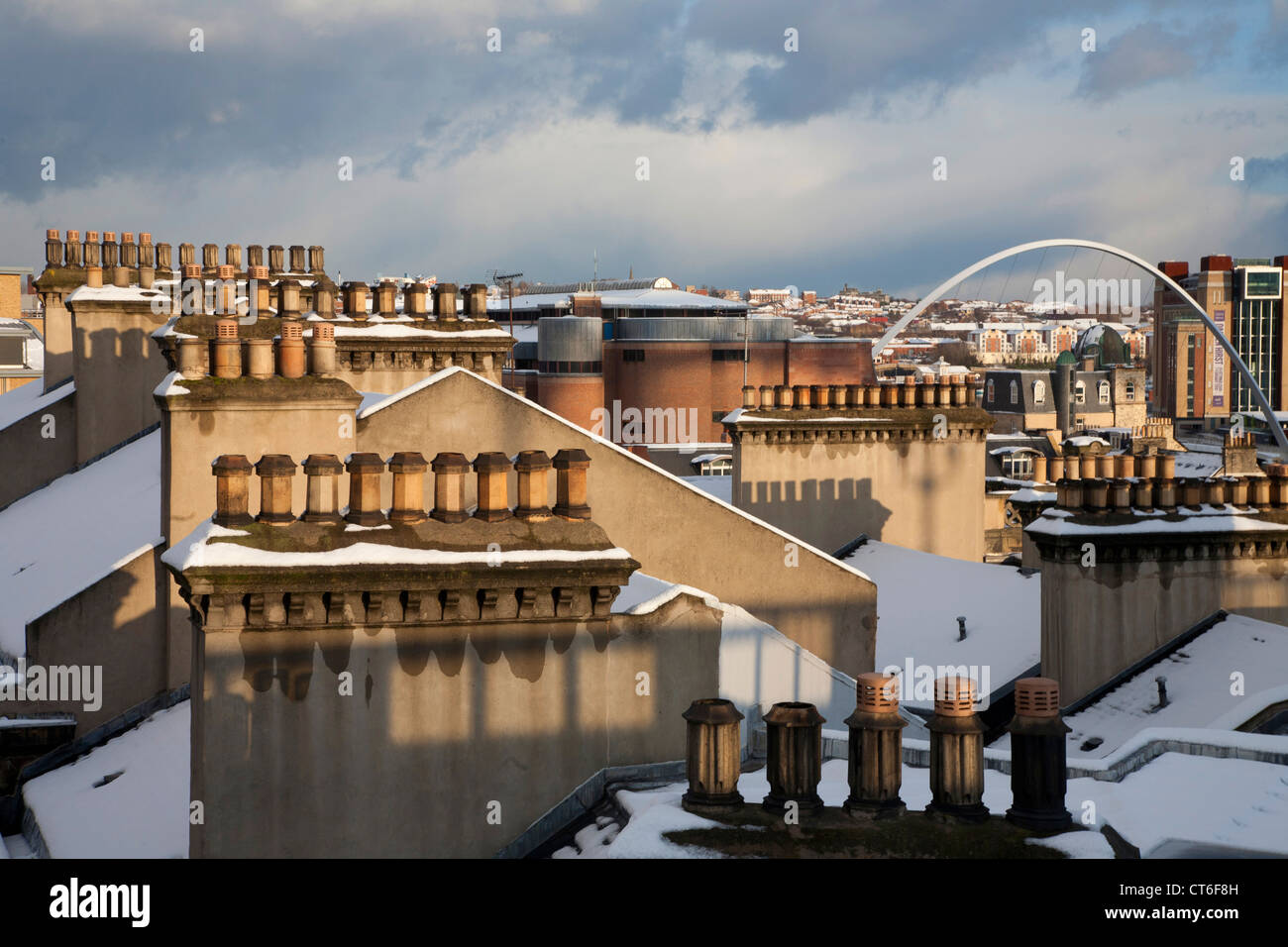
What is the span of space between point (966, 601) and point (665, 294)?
130 m

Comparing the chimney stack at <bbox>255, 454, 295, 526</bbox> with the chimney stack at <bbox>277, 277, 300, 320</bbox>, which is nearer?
the chimney stack at <bbox>255, 454, 295, 526</bbox>

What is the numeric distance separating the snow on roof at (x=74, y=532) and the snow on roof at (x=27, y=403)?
7.04 ft

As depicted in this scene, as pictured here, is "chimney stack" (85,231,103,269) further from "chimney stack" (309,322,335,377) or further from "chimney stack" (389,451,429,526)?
"chimney stack" (389,451,429,526)

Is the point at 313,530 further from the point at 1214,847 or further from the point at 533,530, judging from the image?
the point at 1214,847

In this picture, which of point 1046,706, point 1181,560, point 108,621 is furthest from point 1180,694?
point 108,621

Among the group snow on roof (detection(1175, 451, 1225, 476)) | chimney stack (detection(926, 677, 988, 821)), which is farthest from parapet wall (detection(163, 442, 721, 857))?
snow on roof (detection(1175, 451, 1225, 476))

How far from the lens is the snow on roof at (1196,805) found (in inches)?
501

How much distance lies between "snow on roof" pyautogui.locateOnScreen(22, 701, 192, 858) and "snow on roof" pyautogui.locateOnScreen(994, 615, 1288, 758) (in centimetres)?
1181

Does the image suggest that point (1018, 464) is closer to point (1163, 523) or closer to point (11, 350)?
point (11, 350)

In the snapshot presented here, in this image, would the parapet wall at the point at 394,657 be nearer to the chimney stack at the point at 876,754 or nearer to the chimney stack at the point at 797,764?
the chimney stack at the point at 797,764

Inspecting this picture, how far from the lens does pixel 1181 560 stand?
2388cm

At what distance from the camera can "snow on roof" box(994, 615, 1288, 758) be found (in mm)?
20938

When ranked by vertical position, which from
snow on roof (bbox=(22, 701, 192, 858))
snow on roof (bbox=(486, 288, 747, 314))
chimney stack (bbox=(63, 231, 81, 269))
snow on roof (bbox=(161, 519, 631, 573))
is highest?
snow on roof (bbox=(486, 288, 747, 314))

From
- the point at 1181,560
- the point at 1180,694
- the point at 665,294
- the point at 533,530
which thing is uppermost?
the point at 665,294
